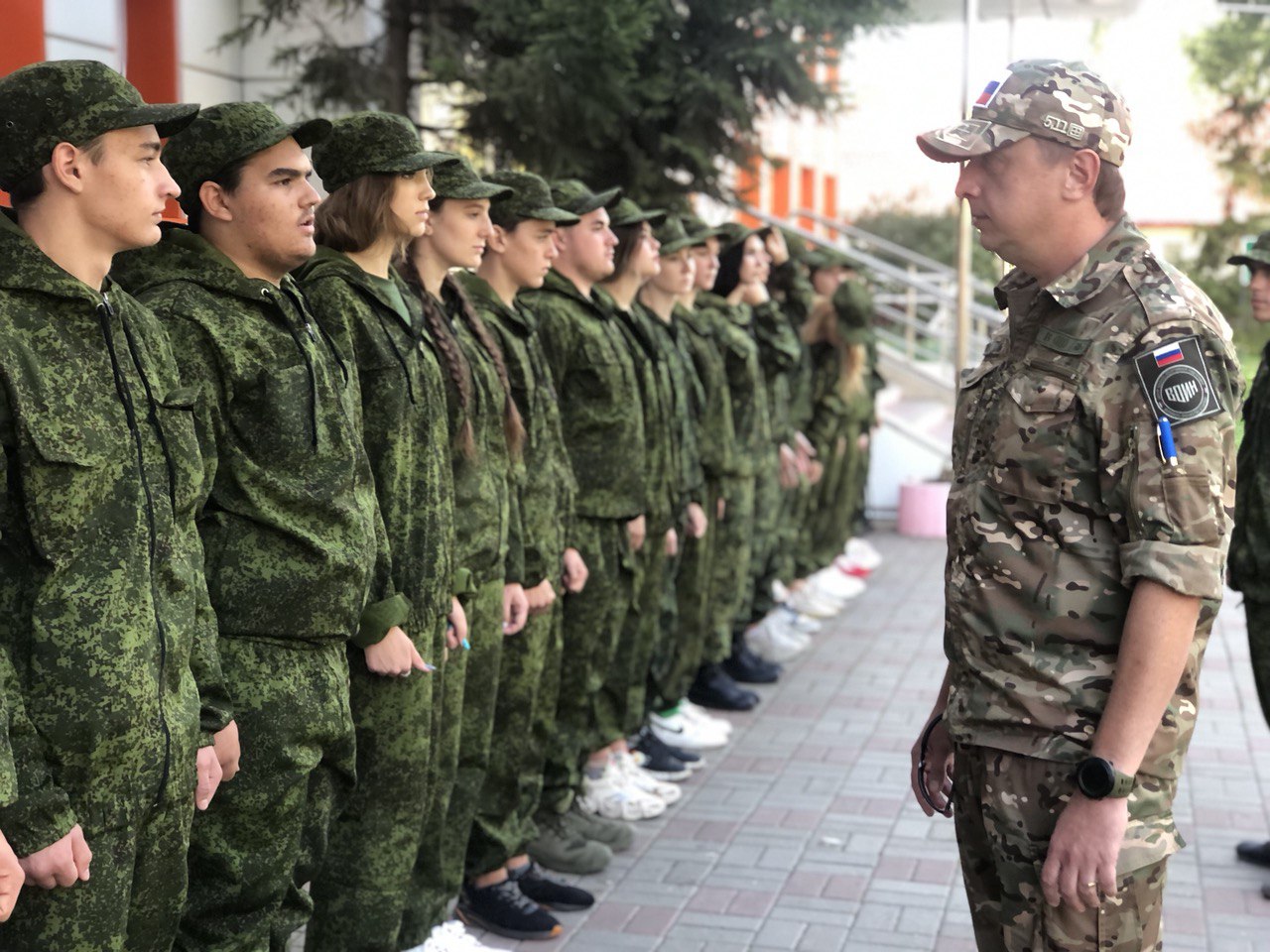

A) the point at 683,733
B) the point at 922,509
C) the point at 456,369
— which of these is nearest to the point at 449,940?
the point at 456,369

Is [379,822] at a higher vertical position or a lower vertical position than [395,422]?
lower

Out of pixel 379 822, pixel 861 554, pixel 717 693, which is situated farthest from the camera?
pixel 861 554

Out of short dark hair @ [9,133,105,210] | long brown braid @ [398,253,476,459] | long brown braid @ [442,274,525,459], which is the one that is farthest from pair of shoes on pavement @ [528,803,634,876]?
short dark hair @ [9,133,105,210]

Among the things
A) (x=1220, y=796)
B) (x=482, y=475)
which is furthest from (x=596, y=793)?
(x=1220, y=796)

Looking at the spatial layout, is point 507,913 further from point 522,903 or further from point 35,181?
point 35,181

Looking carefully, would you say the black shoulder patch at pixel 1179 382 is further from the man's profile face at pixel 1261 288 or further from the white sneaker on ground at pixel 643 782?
the white sneaker on ground at pixel 643 782

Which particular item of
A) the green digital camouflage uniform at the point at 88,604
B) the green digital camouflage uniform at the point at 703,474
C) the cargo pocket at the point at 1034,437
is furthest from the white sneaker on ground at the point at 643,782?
the cargo pocket at the point at 1034,437

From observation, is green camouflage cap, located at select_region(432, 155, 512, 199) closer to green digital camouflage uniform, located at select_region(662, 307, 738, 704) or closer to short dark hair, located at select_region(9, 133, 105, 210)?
short dark hair, located at select_region(9, 133, 105, 210)

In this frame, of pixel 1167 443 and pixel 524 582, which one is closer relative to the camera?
pixel 1167 443

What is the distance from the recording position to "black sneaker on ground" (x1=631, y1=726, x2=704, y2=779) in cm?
662

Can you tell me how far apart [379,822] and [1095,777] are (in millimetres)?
1957

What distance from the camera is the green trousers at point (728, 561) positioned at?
7395 mm

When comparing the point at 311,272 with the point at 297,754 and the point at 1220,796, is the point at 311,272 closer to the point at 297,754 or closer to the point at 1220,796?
the point at 297,754

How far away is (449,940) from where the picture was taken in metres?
4.26
